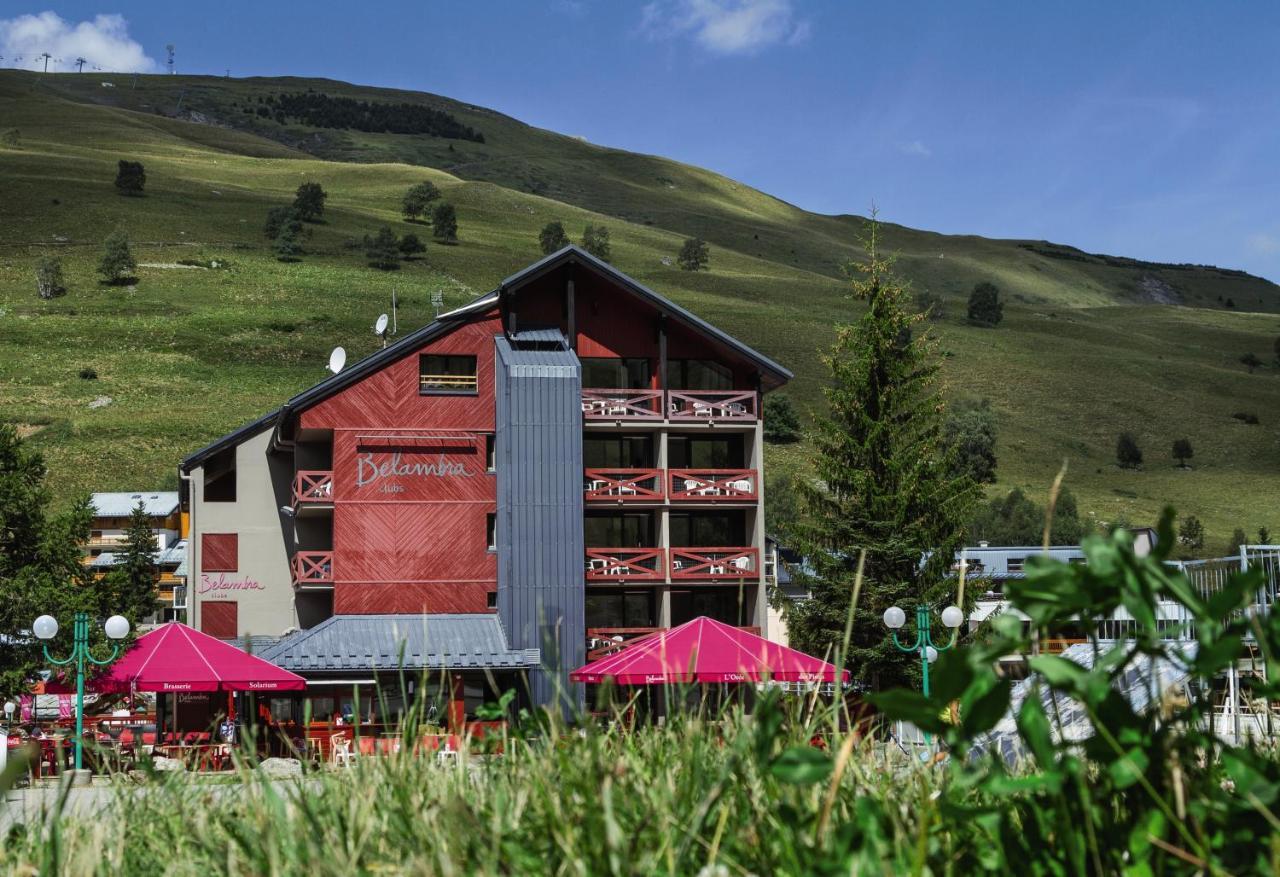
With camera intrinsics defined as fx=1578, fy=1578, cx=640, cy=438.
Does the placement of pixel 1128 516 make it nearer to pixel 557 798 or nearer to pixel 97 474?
pixel 97 474

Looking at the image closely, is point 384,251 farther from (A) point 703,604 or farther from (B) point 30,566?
(B) point 30,566

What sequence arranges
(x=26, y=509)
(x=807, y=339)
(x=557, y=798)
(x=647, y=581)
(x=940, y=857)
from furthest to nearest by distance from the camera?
(x=807, y=339), (x=647, y=581), (x=26, y=509), (x=557, y=798), (x=940, y=857)

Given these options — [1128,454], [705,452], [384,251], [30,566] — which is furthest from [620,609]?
[384,251]

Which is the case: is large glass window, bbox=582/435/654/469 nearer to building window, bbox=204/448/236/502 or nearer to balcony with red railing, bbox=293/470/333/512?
balcony with red railing, bbox=293/470/333/512


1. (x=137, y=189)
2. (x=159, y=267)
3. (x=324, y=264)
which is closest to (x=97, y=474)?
(x=159, y=267)

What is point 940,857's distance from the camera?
12.5 ft

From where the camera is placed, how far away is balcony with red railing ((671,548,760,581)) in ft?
123

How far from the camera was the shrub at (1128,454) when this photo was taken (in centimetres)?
10356

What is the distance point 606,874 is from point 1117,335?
15902cm

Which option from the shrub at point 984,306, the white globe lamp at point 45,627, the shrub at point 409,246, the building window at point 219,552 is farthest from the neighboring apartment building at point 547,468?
the shrub at point 984,306

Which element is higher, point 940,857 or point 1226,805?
point 1226,805

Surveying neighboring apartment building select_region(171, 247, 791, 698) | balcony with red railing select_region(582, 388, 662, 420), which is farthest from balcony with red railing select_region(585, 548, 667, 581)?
balcony with red railing select_region(582, 388, 662, 420)

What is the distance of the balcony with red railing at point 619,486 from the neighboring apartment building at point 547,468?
53 millimetres

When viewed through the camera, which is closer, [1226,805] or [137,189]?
[1226,805]
